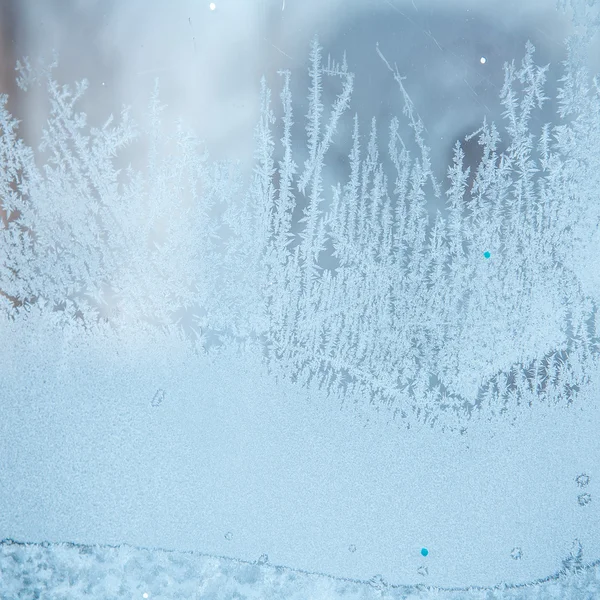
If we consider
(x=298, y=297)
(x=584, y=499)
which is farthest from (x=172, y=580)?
(x=584, y=499)

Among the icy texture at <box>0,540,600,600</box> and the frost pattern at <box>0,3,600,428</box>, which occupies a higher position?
the frost pattern at <box>0,3,600,428</box>

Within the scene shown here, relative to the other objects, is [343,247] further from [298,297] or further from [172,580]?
[172,580]

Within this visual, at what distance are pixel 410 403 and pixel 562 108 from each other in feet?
1.10

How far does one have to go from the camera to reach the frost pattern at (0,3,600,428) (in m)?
0.55

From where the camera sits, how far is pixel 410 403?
0.56 metres

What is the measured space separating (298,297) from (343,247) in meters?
0.07

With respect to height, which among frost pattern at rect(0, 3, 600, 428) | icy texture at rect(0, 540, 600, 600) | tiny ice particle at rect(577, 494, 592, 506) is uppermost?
frost pattern at rect(0, 3, 600, 428)

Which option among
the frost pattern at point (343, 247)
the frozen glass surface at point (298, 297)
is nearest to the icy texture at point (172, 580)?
the frozen glass surface at point (298, 297)

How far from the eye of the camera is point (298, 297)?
Answer: 1.83ft

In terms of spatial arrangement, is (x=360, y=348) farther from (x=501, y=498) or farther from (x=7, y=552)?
(x=7, y=552)

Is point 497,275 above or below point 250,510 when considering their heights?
above

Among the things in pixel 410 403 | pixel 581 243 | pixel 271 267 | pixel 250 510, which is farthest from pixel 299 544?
pixel 581 243

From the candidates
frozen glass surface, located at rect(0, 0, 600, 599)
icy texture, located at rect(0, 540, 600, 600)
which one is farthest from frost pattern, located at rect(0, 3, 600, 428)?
icy texture, located at rect(0, 540, 600, 600)

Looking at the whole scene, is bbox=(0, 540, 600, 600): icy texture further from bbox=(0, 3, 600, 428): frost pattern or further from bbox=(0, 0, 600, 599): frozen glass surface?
bbox=(0, 3, 600, 428): frost pattern
